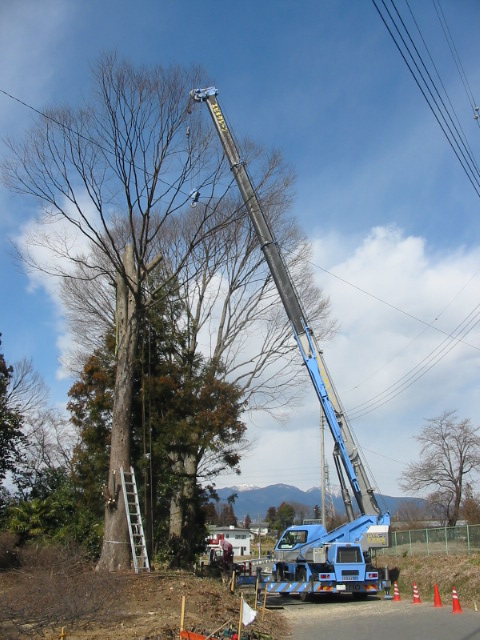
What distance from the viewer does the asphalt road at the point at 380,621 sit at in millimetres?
11180

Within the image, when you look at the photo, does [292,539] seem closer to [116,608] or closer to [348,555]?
[348,555]

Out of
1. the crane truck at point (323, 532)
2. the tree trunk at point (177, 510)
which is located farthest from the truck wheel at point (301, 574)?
the tree trunk at point (177, 510)

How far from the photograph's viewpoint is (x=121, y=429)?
15422mm

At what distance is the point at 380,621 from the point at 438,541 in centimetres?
A: 1248

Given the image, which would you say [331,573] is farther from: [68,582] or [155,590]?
[68,582]

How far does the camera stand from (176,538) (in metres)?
21.2

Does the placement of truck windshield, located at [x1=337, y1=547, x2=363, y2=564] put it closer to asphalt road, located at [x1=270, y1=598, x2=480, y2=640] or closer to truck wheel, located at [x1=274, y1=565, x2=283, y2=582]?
asphalt road, located at [x1=270, y1=598, x2=480, y2=640]

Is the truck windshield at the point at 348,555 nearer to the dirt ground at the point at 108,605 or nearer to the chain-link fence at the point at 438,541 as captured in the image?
the chain-link fence at the point at 438,541

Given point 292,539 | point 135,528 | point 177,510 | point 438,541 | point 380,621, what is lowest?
point 380,621

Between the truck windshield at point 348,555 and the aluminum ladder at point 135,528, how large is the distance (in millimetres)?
6216

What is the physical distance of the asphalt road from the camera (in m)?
11.2

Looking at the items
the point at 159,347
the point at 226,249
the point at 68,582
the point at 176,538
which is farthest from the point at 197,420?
the point at 68,582

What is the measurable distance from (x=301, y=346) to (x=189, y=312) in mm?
6057

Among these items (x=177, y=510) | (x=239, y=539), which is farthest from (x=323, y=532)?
(x=239, y=539)
